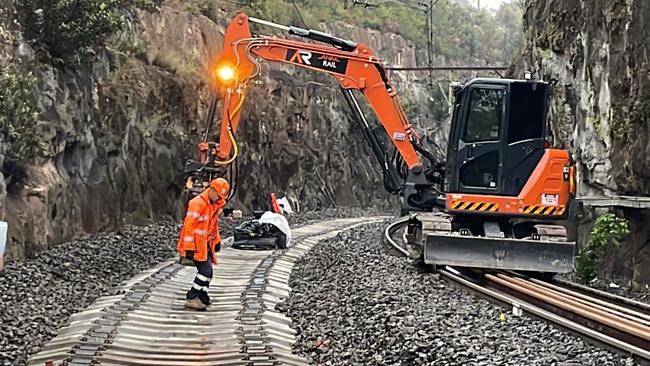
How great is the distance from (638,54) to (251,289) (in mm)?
8344

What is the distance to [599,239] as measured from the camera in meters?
14.2

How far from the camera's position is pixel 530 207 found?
41.0 ft

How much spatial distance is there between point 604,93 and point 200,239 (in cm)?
1070

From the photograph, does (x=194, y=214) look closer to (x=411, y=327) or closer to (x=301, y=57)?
(x=411, y=327)

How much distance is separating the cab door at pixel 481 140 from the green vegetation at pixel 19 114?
676cm

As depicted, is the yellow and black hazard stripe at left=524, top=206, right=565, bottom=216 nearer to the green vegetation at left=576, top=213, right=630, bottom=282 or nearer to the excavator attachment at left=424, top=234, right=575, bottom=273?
the excavator attachment at left=424, top=234, right=575, bottom=273

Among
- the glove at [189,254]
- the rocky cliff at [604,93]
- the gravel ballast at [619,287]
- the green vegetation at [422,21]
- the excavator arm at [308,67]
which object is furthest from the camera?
the green vegetation at [422,21]

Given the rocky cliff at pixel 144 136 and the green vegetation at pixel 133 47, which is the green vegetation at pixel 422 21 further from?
the green vegetation at pixel 133 47

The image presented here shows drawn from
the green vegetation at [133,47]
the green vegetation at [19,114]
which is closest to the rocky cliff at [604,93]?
the green vegetation at [19,114]

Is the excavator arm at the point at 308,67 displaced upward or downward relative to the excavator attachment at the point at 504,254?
upward

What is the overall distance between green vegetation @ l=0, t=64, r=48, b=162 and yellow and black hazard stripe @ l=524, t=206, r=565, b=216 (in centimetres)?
783

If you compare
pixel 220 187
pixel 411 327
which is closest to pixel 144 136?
pixel 220 187

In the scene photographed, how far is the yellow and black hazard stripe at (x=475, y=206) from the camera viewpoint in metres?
12.7

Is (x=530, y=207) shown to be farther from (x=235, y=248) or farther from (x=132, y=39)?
(x=132, y=39)
